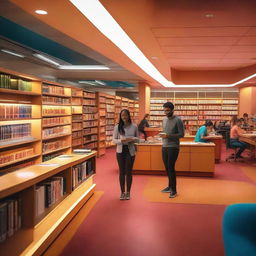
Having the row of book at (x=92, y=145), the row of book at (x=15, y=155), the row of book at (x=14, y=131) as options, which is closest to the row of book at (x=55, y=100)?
the row of book at (x=14, y=131)

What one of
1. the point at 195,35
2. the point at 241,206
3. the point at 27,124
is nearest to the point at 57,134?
the point at 27,124

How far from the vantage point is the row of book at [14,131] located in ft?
17.8

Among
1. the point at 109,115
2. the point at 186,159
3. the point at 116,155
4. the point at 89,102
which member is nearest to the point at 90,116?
the point at 89,102

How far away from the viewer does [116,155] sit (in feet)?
17.6

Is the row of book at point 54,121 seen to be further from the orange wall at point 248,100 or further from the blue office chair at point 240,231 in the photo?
the orange wall at point 248,100

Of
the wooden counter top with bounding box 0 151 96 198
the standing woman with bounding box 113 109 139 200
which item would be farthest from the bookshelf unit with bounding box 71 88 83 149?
the wooden counter top with bounding box 0 151 96 198

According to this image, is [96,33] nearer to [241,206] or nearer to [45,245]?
[45,245]

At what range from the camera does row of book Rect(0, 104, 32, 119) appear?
5.32 m

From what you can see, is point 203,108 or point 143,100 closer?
point 143,100

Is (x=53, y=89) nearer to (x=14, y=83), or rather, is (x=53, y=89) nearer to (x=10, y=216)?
(x=14, y=83)

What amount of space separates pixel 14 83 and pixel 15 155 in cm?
144

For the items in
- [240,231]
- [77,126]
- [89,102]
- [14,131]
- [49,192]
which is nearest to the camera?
[240,231]

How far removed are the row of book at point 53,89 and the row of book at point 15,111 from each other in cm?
83

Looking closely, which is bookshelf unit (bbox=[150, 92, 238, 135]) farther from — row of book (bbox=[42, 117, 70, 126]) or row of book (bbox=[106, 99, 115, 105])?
row of book (bbox=[42, 117, 70, 126])
